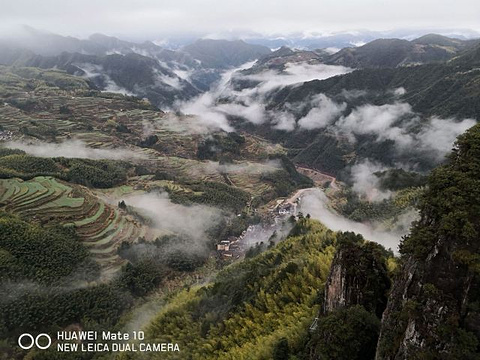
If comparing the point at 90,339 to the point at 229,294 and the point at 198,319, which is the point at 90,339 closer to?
the point at 198,319

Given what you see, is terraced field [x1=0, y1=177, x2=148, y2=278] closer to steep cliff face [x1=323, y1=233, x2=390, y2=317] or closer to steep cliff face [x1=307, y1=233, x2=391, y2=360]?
steep cliff face [x1=323, y1=233, x2=390, y2=317]

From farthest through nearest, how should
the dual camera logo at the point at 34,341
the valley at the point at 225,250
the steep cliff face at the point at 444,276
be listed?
1. the dual camera logo at the point at 34,341
2. the valley at the point at 225,250
3. the steep cliff face at the point at 444,276

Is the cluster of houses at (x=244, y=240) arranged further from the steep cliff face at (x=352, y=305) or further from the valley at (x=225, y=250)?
the steep cliff face at (x=352, y=305)

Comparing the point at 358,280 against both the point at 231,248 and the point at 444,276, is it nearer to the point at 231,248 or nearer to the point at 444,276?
the point at 444,276

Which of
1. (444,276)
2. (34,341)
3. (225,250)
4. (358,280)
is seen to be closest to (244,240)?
(225,250)

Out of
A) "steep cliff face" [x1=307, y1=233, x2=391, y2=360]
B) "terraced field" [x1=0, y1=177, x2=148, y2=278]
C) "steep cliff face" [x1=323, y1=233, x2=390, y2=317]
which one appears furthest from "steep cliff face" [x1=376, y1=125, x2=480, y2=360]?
"terraced field" [x1=0, y1=177, x2=148, y2=278]

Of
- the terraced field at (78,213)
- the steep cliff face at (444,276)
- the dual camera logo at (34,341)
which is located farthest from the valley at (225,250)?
the dual camera logo at (34,341)

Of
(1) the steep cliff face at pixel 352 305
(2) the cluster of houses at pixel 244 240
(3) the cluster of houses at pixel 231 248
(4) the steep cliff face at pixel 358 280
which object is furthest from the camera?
(2) the cluster of houses at pixel 244 240
